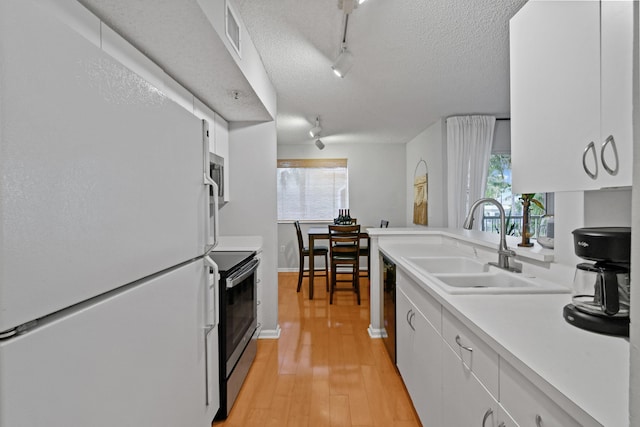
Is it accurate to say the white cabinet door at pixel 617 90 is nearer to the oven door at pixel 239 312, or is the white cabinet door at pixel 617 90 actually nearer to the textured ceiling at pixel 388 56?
the textured ceiling at pixel 388 56

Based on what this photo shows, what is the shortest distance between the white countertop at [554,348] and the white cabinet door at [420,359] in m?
0.35

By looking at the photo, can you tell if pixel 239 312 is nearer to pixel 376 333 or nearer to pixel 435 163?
pixel 376 333

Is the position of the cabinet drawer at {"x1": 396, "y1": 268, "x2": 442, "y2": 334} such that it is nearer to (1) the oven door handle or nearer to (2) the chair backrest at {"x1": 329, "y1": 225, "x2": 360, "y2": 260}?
(1) the oven door handle

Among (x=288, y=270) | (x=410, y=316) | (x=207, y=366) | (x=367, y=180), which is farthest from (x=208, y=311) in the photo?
(x=367, y=180)

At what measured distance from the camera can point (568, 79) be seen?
1.02m

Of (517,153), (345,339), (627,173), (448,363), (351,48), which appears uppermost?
(351,48)

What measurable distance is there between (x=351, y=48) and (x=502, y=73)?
1.52m

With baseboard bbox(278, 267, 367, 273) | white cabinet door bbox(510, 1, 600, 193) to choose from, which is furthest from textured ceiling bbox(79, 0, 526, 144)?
baseboard bbox(278, 267, 367, 273)

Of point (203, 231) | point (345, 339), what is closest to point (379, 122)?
point (345, 339)

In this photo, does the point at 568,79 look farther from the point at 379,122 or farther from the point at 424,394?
the point at 379,122

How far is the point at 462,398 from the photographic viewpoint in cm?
114

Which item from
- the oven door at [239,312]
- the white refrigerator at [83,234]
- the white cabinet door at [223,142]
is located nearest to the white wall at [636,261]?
the white refrigerator at [83,234]

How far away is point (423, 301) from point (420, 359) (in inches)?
12.9

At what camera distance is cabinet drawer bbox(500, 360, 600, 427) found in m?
0.66
